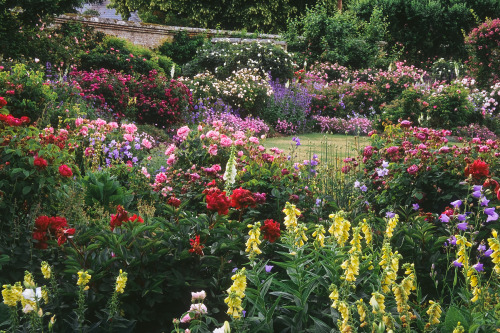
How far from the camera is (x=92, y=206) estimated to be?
4.25m

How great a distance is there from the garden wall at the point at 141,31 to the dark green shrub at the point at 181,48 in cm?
33

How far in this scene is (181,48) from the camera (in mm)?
17422

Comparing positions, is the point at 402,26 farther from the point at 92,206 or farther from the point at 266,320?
the point at 266,320

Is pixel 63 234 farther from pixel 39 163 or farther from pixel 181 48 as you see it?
pixel 181 48

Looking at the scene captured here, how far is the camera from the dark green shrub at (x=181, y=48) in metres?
17.5

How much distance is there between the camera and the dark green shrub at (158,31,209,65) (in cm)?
1748

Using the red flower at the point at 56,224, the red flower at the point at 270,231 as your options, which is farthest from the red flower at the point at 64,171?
the red flower at the point at 270,231

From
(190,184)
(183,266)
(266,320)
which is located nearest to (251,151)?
(190,184)

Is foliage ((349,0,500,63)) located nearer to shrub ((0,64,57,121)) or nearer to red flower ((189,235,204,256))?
shrub ((0,64,57,121))

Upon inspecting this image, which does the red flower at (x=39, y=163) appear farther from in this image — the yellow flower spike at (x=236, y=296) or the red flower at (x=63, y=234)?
the yellow flower spike at (x=236, y=296)

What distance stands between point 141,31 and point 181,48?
4.84 feet

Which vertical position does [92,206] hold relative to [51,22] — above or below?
below

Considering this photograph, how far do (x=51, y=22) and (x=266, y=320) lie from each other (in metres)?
12.7

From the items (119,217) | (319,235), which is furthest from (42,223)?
(319,235)
